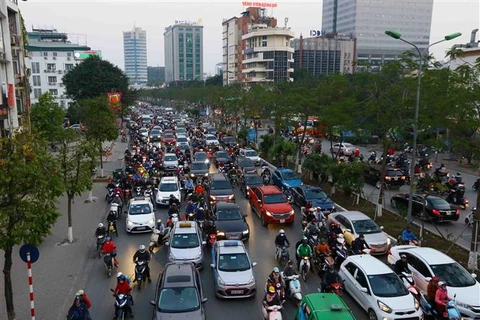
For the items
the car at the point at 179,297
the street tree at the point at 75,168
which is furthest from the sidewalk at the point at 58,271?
the car at the point at 179,297

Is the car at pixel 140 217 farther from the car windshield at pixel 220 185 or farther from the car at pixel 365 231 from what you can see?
the car at pixel 365 231

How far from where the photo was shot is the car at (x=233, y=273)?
12805 mm

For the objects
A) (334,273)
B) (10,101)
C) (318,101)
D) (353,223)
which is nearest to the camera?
(334,273)

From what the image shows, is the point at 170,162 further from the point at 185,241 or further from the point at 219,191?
the point at 185,241

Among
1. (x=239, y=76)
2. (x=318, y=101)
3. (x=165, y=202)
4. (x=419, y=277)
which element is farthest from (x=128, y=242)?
(x=239, y=76)

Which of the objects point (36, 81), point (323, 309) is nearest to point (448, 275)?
point (323, 309)

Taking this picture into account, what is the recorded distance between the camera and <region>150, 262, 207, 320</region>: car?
34.8 ft

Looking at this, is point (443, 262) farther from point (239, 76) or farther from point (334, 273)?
point (239, 76)

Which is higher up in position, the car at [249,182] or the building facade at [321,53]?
the building facade at [321,53]

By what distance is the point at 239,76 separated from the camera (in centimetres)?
11275

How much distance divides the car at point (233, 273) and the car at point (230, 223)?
2931 millimetres

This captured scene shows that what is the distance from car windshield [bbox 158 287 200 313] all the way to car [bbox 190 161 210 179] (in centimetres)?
1807

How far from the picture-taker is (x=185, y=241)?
15.5 meters

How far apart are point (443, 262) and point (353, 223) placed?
4.64 m
